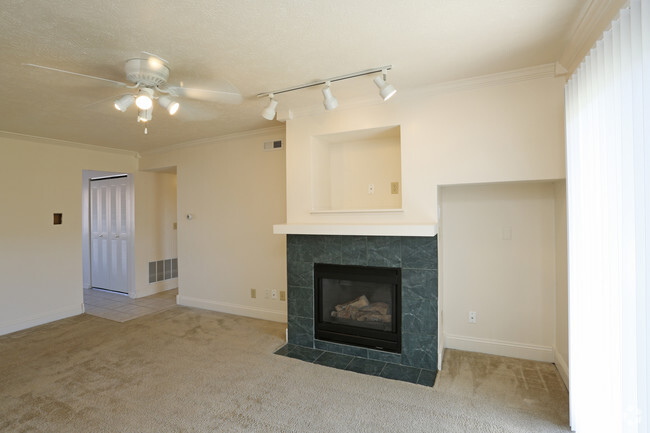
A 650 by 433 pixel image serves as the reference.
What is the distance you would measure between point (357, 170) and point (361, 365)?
1924 mm

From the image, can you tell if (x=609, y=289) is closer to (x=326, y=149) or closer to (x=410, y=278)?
(x=410, y=278)

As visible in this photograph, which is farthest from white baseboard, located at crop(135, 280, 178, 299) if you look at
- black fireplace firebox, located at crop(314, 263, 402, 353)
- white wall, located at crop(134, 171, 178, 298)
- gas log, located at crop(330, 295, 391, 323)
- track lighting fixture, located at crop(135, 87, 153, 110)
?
track lighting fixture, located at crop(135, 87, 153, 110)

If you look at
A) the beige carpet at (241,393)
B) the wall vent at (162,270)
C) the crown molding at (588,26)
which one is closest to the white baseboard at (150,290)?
the wall vent at (162,270)

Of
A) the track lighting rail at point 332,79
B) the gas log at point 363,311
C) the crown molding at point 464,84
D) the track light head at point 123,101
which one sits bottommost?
the gas log at point 363,311

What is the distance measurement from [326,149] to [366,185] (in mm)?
598

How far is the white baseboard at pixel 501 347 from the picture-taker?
9.19 ft

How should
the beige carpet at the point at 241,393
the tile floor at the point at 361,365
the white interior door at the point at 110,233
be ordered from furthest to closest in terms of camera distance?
the white interior door at the point at 110,233 → the tile floor at the point at 361,365 → the beige carpet at the point at 241,393

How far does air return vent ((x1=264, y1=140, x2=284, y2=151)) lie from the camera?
156 inches

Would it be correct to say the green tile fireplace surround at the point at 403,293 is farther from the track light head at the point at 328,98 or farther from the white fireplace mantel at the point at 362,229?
the track light head at the point at 328,98

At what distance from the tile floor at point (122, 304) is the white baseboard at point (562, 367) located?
473cm

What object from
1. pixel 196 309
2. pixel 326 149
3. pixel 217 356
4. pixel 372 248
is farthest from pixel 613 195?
pixel 196 309

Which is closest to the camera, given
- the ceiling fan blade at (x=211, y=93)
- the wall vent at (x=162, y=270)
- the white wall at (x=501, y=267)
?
the ceiling fan blade at (x=211, y=93)

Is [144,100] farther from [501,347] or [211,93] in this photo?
[501,347]

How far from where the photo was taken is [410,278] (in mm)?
2754
